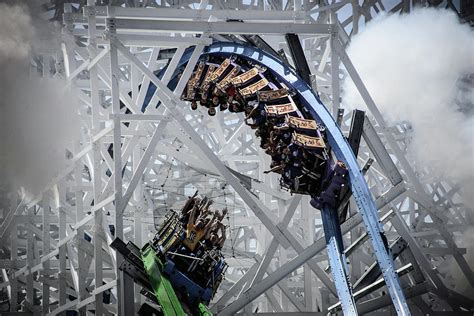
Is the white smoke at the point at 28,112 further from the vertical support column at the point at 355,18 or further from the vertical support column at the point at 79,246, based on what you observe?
the vertical support column at the point at 355,18

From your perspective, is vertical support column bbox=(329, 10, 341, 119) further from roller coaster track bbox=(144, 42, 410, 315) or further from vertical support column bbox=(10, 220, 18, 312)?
vertical support column bbox=(10, 220, 18, 312)

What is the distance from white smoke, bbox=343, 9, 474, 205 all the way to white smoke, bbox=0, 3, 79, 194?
8845 mm

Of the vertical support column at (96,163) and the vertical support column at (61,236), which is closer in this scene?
the vertical support column at (96,163)

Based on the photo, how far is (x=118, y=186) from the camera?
26969mm

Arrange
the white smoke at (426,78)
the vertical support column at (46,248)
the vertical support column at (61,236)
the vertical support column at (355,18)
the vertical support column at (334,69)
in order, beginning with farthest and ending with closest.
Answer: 1. the vertical support column at (355,18)
2. the white smoke at (426,78)
3. the vertical support column at (46,248)
4. the vertical support column at (61,236)
5. the vertical support column at (334,69)

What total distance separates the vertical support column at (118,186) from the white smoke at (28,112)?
4.71 metres

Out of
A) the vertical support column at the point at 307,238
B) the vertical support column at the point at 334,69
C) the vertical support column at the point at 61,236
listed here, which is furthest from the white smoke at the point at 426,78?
the vertical support column at the point at 61,236

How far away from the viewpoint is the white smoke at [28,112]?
32656 millimetres

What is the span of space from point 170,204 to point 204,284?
893 cm

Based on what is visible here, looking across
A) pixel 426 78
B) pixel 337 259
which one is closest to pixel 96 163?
pixel 337 259

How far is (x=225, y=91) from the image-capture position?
27.2 meters

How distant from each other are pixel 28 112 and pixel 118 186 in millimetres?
7055

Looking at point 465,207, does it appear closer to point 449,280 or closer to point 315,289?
point 449,280

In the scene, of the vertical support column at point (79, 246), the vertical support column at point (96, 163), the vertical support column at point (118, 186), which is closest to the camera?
the vertical support column at point (118, 186)
